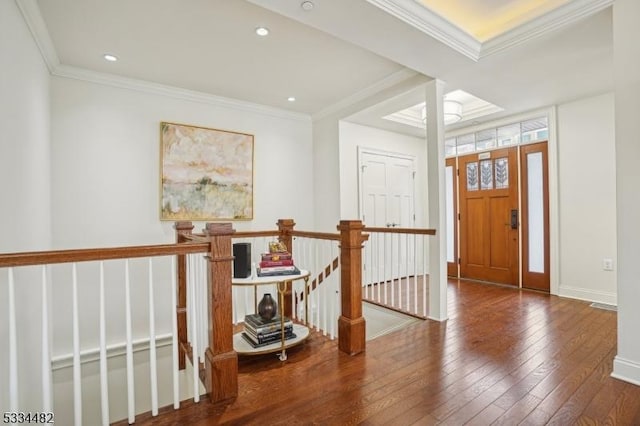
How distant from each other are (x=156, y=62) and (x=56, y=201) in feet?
5.66

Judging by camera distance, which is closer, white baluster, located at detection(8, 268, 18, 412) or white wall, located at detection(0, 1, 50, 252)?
white baluster, located at detection(8, 268, 18, 412)

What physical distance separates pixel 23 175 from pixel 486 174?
544 cm

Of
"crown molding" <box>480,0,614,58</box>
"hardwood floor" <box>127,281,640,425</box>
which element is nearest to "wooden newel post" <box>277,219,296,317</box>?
"hardwood floor" <box>127,281,640,425</box>

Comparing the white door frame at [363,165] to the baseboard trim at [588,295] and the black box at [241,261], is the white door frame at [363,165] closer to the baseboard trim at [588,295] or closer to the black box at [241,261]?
the baseboard trim at [588,295]

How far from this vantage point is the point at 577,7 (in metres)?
2.35

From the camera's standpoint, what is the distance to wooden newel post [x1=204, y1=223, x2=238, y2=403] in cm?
190

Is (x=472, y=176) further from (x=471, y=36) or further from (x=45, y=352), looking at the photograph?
(x=45, y=352)

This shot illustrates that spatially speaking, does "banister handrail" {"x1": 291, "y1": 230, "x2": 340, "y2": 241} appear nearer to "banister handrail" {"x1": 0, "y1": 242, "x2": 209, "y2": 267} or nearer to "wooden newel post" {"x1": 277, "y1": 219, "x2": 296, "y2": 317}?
"wooden newel post" {"x1": 277, "y1": 219, "x2": 296, "y2": 317}

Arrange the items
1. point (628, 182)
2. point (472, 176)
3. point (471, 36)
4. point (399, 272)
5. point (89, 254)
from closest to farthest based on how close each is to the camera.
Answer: point (89, 254) < point (628, 182) < point (471, 36) < point (399, 272) < point (472, 176)

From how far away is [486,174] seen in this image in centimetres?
496

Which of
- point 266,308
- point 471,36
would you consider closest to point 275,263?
point 266,308

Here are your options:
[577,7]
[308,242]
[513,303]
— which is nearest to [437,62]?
[577,7]

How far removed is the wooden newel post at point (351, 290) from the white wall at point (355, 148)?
2094mm

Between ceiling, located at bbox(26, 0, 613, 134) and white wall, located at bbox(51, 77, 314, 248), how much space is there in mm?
264
